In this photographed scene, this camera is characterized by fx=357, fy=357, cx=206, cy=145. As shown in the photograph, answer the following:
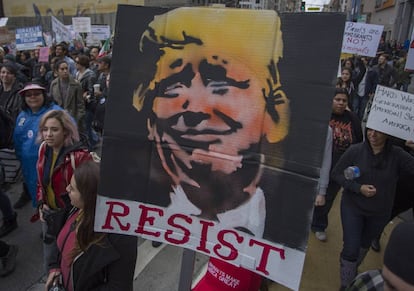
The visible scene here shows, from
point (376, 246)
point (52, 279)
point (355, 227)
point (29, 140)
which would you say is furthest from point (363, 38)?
point (52, 279)

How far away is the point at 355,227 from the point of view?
9.40 feet

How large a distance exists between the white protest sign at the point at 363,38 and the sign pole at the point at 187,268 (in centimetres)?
714

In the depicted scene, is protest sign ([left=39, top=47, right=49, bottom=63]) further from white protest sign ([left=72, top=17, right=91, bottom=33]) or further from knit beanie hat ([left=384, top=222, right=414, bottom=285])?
knit beanie hat ([left=384, top=222, right=414, bottom=285])

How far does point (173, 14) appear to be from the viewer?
1398mm

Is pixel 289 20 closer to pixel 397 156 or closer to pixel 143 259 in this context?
pixel 397 156

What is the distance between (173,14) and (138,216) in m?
0.84

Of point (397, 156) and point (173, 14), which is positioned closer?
point (173, 14)

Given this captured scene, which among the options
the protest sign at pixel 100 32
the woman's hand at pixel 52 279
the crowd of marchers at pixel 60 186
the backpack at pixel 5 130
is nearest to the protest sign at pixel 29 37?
the protest sign at pixel 100 32

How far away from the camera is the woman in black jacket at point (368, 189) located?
2.78 meters

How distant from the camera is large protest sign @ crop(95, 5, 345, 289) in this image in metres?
1.23

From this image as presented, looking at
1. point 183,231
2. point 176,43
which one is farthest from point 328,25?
point 183,231

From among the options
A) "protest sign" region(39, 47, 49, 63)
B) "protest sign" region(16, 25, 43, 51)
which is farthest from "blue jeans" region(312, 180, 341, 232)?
"protest sign" region(16, 25, 43, 51)

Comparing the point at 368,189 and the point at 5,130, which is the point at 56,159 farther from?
the point at 368,189

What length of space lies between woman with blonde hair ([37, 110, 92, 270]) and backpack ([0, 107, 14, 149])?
1123 mm
